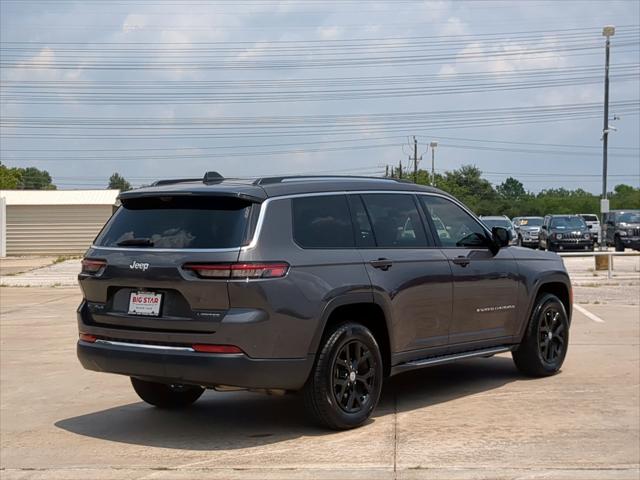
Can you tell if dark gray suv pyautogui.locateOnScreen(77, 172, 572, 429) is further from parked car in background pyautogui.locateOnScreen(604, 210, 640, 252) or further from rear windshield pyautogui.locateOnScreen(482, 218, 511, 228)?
parked car in background pyautogui.locateOnScreen(604, 210, 640, 252)

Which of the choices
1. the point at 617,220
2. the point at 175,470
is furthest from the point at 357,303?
the point at 617,220

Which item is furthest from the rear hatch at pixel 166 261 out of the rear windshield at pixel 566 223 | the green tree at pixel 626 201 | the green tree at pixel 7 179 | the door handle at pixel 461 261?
the green tree at pixel 7 179

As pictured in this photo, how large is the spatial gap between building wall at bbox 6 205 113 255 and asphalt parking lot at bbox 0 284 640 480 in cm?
3529

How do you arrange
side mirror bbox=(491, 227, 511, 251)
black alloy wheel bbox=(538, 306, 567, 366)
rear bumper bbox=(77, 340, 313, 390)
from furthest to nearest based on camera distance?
black alloy wheel bbox=(538, 306, 567, 366)
side mirror bbox=(491, 227, 511, 251)
rear bumper bbox=(77, 340, 313, 390)

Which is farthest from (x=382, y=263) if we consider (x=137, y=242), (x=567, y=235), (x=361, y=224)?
(x=567, y=235)

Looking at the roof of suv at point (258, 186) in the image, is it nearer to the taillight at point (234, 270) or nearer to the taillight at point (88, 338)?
the taillight at point (234, 270)

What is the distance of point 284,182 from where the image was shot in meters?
7.11

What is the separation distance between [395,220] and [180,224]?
1.93 meters

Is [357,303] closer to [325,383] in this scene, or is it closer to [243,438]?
[325,383]

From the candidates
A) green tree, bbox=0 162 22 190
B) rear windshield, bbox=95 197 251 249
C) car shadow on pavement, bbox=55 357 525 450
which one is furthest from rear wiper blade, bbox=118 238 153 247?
green tree, bbox=0 162 22 190

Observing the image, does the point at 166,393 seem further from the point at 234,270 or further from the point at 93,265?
the point at 234,270

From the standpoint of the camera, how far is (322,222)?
7.14m

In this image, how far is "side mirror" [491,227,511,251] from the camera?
861 centimetres

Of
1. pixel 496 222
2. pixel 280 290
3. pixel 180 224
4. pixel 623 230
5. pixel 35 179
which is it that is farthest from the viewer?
pixel 35 179
